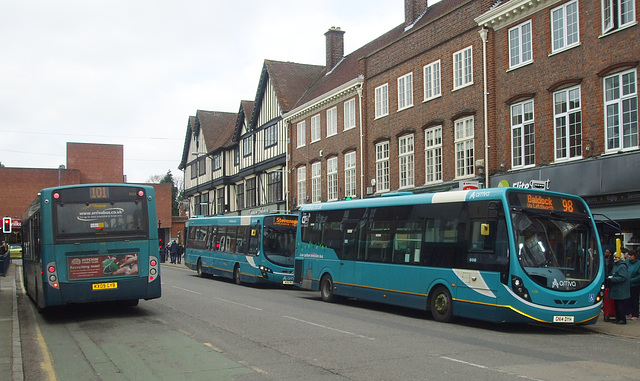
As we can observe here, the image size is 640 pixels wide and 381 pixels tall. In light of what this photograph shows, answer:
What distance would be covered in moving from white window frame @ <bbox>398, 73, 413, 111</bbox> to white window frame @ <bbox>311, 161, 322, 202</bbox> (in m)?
8.91

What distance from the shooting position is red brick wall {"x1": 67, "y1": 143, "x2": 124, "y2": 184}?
83.3 m

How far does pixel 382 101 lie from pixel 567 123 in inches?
469

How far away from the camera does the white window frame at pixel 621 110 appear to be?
1830 cm

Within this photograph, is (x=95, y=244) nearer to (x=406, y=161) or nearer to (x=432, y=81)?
(x=432, y=81)

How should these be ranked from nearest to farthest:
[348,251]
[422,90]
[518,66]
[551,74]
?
[348,251] < [551,74] < [518,66] < [422,90]

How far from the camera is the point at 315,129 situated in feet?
126

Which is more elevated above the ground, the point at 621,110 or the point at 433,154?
the point at 621,110

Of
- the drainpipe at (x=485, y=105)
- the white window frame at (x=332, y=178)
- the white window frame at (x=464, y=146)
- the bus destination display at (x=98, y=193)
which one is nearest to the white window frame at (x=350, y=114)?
the white window frame at (x=332, y=178)

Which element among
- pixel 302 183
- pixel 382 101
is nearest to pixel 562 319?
pixel 382 101

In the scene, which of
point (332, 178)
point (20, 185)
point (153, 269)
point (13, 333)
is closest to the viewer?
point (13, 333)

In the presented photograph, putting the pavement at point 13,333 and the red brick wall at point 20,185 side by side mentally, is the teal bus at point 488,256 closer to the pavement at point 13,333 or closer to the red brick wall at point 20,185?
the pavement at point 13,333

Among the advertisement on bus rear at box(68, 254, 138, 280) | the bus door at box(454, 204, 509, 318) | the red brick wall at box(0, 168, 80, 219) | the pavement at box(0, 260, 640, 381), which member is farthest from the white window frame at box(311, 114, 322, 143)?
the red brick wall at box(0, 168, 80, 219)

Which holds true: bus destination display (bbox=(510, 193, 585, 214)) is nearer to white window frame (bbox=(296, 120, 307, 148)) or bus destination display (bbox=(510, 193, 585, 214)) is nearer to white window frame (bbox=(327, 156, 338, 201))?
white window frame (bbox=(327, 156, 338, 201))

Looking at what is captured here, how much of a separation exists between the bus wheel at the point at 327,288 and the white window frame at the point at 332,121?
53.8 ft
